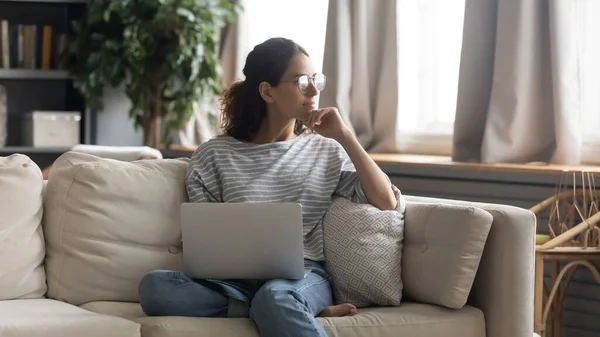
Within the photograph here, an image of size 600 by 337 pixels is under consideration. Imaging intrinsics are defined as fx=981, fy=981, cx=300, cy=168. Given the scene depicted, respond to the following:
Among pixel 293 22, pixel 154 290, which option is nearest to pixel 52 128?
pixel 293 22

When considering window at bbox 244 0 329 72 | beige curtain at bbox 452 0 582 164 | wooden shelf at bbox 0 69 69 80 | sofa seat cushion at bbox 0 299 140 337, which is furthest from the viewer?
wooden shelf at bbox 0 69 69 80

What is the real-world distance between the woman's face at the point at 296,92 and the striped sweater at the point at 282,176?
Answer: 0.10 m

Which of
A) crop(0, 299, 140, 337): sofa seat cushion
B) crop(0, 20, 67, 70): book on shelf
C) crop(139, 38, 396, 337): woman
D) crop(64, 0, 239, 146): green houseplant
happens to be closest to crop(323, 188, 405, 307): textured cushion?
crop(139, 38, 396, 337): woman

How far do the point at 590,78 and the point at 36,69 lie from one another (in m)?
2.97

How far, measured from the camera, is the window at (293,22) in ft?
16.1

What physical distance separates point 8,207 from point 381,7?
91.7 inches

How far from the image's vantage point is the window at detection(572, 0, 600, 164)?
A: 3750mm

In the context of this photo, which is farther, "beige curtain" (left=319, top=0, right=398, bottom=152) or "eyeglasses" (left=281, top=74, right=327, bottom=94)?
"beige curtain" (left=319, top=0, right=398, bottom=152)

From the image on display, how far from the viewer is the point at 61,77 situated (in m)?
→ 5.33

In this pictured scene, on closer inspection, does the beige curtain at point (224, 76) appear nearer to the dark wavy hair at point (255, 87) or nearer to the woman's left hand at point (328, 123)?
the dark wavy hair at point (255, 87)

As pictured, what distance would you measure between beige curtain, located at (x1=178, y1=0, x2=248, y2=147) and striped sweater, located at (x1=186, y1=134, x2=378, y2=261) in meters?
2.36

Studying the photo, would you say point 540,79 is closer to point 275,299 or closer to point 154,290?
point 275,299

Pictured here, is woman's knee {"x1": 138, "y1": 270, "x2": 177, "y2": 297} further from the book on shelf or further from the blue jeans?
the book on shelf

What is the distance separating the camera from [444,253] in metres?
2.58
